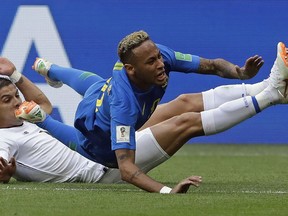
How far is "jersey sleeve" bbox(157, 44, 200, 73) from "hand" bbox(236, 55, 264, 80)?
15.5 inches

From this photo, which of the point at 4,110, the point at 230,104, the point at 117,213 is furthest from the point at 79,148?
the point at 117,213

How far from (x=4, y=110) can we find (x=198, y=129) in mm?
1773

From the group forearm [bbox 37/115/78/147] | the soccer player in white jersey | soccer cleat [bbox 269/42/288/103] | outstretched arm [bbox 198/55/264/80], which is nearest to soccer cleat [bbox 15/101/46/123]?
the soccer player in white jersey

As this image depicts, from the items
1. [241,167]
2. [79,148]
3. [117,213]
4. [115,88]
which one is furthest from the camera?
[241,167]

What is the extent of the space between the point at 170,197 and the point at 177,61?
1.55 m

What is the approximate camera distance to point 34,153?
28.9 ft

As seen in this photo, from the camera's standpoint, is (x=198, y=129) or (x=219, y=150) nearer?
(x=198, y=129)

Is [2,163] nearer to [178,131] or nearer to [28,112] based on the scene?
[28,112]

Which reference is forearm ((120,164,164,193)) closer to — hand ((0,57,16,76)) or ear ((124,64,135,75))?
ear ((124,64,135,75))

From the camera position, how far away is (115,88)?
7.85 metres

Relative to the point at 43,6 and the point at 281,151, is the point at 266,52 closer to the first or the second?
the point at 281,151

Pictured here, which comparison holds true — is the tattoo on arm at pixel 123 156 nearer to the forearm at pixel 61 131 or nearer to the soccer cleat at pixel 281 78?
the forearm at pixel 61 131

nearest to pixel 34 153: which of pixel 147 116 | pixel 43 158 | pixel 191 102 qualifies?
pixel 43 158

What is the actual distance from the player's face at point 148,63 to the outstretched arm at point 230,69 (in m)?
0.94
